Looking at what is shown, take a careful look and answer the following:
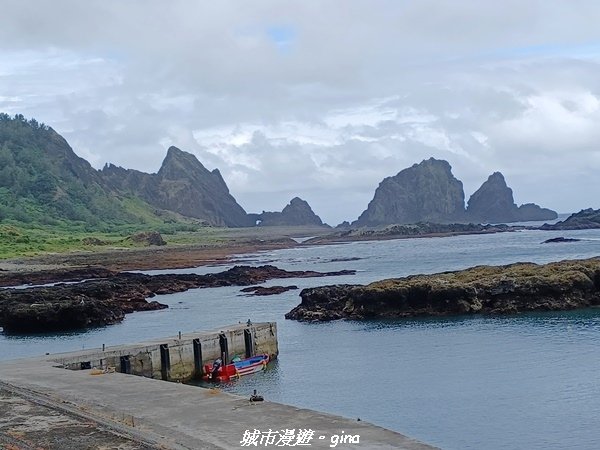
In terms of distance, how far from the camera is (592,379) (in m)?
47.4

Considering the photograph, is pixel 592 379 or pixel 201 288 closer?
pixel 592 379

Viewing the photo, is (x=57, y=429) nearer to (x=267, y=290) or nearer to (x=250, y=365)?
(x=250, y=365)

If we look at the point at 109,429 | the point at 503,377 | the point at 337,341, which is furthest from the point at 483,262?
the point at 109,429

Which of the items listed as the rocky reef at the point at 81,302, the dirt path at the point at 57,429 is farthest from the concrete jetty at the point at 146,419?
the rocky reef at the point at 81,302

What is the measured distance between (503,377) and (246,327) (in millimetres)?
18641

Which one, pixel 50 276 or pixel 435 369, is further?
pixel 50 276

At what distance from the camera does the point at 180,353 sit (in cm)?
5409

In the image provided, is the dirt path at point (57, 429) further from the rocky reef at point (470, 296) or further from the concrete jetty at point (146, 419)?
the rocky reef at point (470, 296)

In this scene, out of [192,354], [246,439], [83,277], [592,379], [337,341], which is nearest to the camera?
[246,439]

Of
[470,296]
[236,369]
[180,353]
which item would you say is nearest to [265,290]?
[470,296]

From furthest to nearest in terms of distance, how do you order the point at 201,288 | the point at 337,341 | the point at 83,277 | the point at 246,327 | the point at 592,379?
the point at 83,277 < the point at 201,288 < the point at 337,341 < the point at 246,327 < the point at 592,379

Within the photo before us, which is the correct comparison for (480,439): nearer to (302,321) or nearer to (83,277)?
(302,321)

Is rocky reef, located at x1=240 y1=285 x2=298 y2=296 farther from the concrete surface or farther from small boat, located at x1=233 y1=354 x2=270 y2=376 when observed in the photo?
the concrete surface

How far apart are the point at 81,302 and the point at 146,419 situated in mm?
48877
